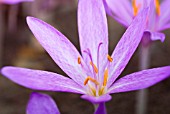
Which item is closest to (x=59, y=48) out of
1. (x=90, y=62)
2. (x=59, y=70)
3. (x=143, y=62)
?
(x=90, y=62)

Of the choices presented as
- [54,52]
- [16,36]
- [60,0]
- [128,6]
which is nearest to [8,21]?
[16,36]

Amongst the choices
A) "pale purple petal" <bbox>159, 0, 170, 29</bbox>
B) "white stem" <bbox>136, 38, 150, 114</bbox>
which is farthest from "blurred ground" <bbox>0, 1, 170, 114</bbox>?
"pale purple petal" <bbox>159, 0, 170, 29</bbox>

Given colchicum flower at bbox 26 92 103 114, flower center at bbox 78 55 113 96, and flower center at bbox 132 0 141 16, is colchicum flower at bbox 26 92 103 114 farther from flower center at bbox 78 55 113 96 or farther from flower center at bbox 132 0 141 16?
flower center at bbox 132 0 141 16

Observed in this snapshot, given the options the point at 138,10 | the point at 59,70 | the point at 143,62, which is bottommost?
the point at 59,70

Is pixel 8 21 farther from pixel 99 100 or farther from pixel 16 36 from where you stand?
A: pixel 99 100

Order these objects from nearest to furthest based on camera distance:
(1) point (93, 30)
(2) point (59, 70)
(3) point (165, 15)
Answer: (1) point (93, 30), (3) point (165, 15), (2) point (59, 70)

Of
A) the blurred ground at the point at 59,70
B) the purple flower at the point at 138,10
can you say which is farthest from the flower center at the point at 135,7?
the blurred ground at the point at 59,70

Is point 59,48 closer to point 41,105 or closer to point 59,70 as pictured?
point 41,105
